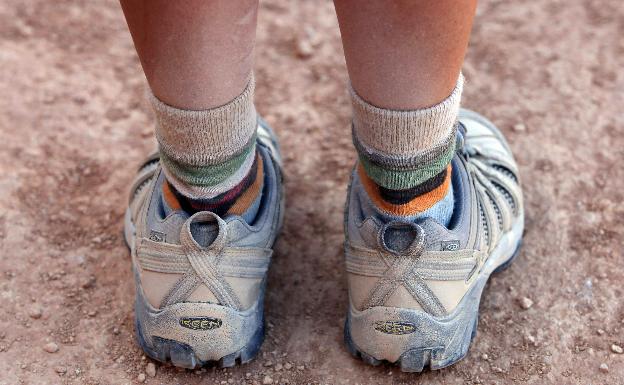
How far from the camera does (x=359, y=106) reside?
1124 millimetres

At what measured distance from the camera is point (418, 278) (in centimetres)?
126

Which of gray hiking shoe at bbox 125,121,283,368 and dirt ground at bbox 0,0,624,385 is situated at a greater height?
gray hiking shoe at bbox 125,121,283,368

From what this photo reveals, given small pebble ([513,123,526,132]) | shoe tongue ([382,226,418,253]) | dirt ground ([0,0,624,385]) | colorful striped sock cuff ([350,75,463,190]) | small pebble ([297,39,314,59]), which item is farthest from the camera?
small pebble ([297,39,314,59])

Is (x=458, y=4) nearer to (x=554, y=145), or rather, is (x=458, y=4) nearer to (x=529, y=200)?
(x=529, y=200)

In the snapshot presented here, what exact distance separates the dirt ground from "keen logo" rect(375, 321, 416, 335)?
0.12m

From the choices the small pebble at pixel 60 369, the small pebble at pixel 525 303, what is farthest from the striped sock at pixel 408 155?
the small pebble at pixel 60 369

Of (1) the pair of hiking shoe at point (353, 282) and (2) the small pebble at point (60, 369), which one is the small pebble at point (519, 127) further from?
(2) the small pebble at point (60, 369)

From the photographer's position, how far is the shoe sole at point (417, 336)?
128 centimetres

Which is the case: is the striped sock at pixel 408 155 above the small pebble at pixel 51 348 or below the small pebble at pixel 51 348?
above

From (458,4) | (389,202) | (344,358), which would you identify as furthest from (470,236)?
(458,4)

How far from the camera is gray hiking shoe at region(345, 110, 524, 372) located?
1.26 metres

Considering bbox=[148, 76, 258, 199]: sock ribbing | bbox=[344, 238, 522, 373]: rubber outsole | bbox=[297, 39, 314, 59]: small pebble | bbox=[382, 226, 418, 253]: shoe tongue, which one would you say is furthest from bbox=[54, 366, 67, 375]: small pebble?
bbox=[297, 39, 314, 59]: small pebble

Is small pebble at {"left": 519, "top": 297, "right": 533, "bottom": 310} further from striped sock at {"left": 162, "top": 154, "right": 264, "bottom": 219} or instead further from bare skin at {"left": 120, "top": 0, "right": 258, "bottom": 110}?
bare skin at {"left": 120, "top": 0, "right": 258, "bottom": 110}

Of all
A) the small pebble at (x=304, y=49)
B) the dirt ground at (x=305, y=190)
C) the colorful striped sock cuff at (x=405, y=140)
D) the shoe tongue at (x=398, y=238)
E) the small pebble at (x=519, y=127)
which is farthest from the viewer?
the small pebble at (x=304, y=49)
